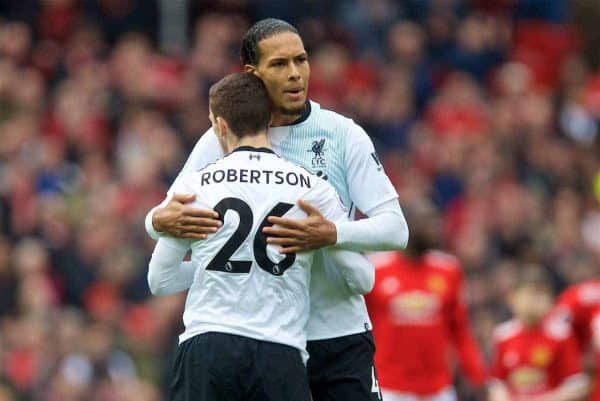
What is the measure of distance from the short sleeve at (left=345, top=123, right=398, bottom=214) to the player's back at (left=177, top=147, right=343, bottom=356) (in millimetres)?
398

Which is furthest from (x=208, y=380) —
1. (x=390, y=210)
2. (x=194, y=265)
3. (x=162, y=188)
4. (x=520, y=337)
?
(x=162, y=188)

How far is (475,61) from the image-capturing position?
1689 cm

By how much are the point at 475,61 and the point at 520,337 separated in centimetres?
693

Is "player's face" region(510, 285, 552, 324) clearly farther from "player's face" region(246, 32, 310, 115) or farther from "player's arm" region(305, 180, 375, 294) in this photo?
"player's face" region(246, 32, 310, 115)

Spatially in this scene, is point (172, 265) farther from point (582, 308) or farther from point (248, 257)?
point (582, 308)

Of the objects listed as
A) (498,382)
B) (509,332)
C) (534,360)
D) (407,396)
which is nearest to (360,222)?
(498,382)

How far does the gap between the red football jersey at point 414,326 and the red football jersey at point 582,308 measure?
1.69m

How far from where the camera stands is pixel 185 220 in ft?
19.2

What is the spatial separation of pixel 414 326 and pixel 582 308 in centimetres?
200

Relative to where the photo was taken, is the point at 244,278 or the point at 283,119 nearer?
the point at 244,278

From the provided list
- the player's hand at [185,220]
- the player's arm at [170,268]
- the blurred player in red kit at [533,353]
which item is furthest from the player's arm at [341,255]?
the blurred player in red kit at [533,353]

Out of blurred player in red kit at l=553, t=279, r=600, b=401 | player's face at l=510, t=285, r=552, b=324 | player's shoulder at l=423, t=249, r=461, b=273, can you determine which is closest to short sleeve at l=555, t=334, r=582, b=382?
player's face at l=510, t=285, r=552, b=324

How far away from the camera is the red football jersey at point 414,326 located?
34.6 feet

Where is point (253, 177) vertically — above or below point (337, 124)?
below
